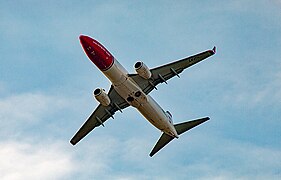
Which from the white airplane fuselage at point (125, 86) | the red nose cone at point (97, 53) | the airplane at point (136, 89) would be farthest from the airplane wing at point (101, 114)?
the red nose cone at point (97, 53)

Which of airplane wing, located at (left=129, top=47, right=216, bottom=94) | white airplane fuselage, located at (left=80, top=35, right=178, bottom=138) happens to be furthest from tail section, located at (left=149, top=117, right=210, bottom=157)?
airplane wing, located at (left=129, top=47, right=216, bottom=94)

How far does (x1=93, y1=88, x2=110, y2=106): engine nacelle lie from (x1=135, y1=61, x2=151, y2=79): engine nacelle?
550cm

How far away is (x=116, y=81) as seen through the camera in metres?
89.4

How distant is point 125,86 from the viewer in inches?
3548

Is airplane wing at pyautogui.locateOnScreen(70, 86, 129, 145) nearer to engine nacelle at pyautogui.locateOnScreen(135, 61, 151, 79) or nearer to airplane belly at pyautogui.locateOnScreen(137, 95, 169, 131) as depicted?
airplane belly at pyautogui.locateOnScreen(137, 95, 169, 131)

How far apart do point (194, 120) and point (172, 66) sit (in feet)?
34.7

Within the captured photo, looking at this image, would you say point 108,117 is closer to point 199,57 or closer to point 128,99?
point 128,99

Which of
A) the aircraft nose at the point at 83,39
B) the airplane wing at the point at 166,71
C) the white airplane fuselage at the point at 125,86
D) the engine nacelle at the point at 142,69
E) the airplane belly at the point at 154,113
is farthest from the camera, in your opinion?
the airplane belly at the point at 154,113

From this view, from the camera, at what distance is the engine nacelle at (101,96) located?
92375 millimetres

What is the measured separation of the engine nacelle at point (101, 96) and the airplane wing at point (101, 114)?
351 cm

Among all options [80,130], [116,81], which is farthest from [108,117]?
[116,81]

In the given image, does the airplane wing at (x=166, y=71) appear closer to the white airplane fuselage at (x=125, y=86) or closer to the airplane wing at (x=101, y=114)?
the white airplane fuselage at (x=125, y=86)

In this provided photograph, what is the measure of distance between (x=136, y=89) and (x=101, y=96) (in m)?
4.76

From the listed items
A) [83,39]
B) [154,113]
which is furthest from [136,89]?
[83,39]
